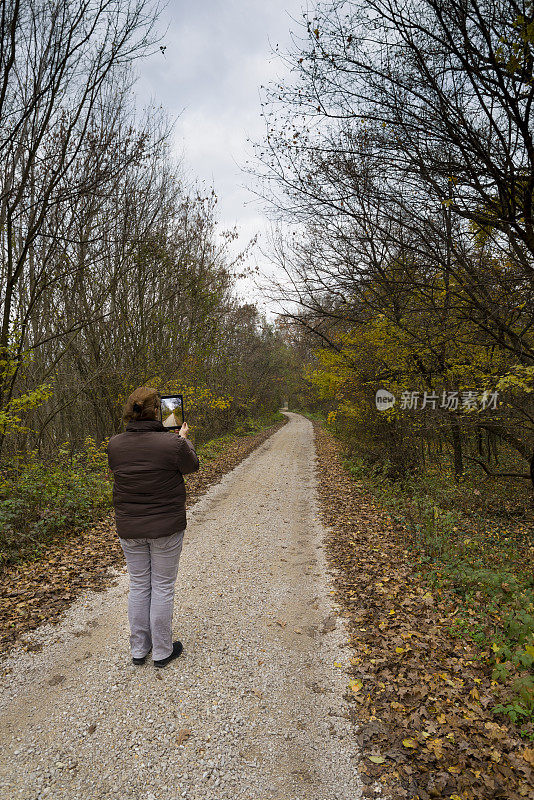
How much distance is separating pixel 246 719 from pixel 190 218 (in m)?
14.8

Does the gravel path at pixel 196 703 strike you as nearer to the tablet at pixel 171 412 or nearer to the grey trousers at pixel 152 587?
the grey trousers at pixel 152 587

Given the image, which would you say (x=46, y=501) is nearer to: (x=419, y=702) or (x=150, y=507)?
(x=150, y=507)

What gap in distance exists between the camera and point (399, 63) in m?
4.44

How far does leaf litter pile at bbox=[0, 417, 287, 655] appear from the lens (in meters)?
4.21

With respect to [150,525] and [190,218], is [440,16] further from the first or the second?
[190,218]

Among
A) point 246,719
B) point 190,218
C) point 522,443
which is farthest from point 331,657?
point 190,218

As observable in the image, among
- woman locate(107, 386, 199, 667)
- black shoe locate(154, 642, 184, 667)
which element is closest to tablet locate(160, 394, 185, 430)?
woman locate(107, 386, 199, 667)

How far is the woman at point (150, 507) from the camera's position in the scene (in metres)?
3.20

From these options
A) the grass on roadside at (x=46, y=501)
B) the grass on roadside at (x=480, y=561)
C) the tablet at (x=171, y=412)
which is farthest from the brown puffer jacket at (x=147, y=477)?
the grass on roadside at (x=46, y=501)

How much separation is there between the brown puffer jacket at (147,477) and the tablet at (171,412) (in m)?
0.12

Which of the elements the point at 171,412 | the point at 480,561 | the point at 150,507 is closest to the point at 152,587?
Answer: the point at 150,507

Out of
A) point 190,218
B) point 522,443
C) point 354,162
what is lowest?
point 522,443

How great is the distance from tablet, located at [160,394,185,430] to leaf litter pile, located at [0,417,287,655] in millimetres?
2496

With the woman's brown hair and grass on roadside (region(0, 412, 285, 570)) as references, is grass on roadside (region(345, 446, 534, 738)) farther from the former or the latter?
grass on roadside (region(0, 412, 285, 570))
